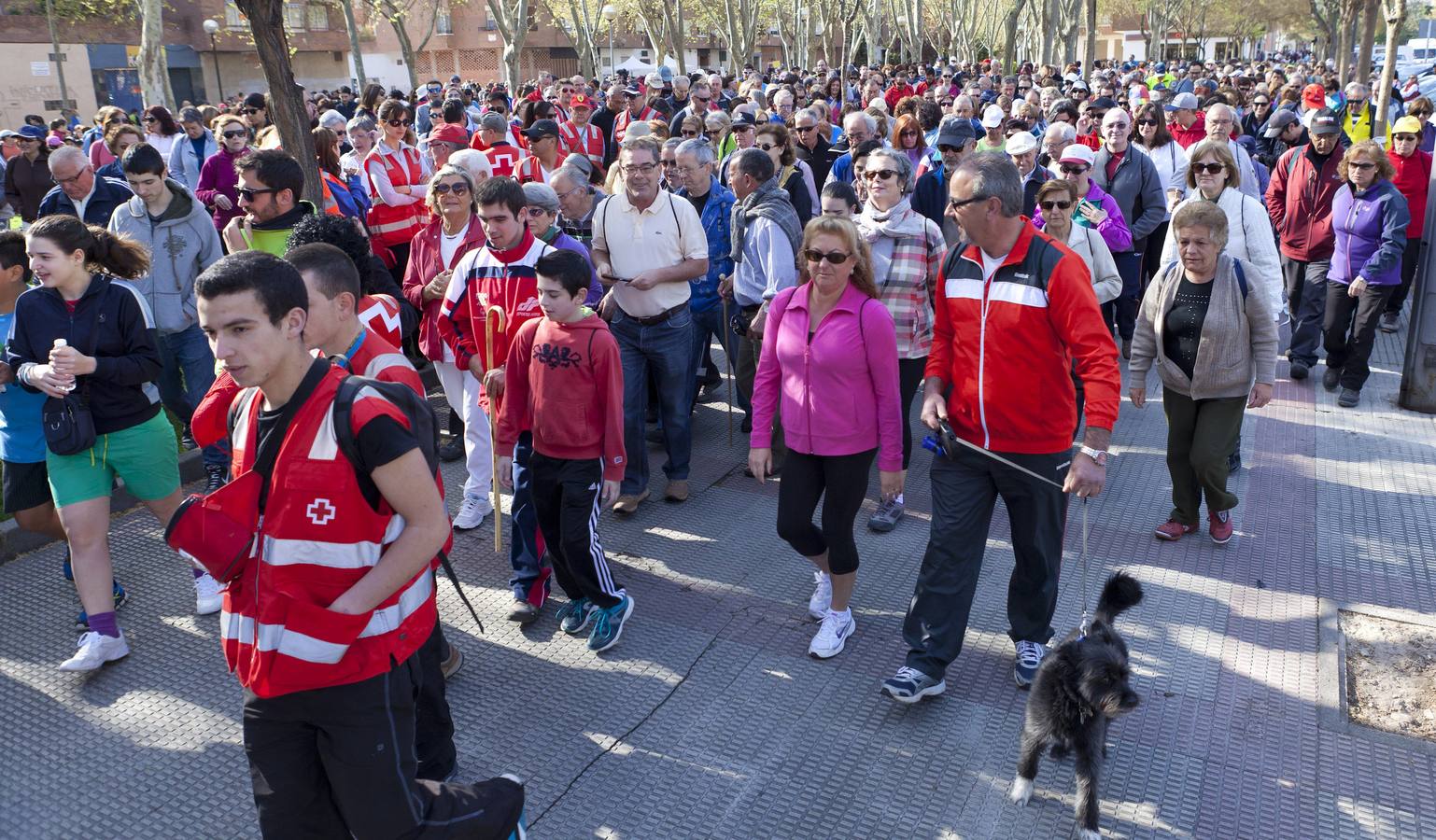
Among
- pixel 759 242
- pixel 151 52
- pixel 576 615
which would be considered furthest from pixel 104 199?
pixel 151 52

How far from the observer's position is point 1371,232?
758cm

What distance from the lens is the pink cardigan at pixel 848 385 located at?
432 cm

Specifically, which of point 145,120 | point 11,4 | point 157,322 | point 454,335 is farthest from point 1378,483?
point 11,4

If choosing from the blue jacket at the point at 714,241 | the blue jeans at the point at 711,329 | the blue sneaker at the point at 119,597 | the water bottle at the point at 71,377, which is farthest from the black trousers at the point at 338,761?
the blue jacket at the point at 714,241

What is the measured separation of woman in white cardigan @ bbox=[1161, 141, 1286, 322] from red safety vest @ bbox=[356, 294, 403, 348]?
3.82m

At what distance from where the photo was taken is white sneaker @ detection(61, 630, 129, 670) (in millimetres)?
4621

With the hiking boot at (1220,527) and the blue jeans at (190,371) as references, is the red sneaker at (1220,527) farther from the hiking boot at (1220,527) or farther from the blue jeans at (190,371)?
the blue jeans at (190,371)

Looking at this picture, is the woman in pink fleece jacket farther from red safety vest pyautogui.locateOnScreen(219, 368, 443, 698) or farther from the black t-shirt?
red safety vest pyautogui.locateOnScreen(219, 368, 443, 698)

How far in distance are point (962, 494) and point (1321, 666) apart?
168cm

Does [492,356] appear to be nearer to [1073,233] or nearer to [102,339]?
[102,339]

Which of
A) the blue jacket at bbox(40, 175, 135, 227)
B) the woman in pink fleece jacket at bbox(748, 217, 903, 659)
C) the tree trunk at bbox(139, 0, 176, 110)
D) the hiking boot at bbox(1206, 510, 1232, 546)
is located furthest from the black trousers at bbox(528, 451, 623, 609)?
the tree trunk at bbox(139, 0, 176, 110)

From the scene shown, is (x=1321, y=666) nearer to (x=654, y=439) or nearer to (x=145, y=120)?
(x=654, y=439)

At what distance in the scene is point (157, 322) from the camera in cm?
587

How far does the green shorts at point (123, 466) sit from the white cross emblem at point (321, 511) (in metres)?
2.53
